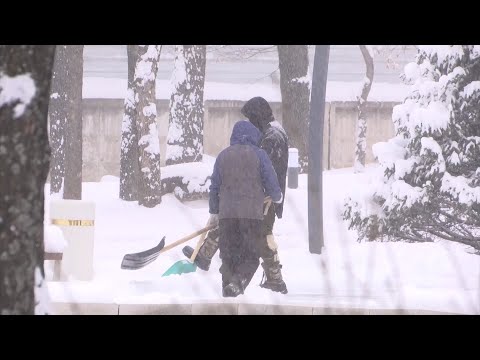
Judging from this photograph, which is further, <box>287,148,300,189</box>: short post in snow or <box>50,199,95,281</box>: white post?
<box>287,148,300,189</box>: short post in snow

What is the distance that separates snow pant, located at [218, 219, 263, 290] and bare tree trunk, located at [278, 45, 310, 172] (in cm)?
761

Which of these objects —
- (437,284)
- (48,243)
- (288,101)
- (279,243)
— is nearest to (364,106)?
(288,101)

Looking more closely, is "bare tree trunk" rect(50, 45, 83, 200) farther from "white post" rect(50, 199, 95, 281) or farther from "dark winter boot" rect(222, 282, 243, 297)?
"dark winter boot" rect(222, 282, 243, 297)

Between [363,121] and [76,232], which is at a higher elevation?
[363,121]

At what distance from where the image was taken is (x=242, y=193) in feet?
34.3

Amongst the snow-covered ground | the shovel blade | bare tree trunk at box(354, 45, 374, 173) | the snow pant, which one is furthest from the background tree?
bare tree trunk at box(354, 45, 374, 173)

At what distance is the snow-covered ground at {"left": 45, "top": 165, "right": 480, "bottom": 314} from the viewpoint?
10.6m

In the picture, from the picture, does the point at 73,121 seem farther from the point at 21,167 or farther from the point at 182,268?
the point at 21,167

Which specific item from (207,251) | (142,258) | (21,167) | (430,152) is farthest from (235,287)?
(21,167)

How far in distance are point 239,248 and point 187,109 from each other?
26.5 ft

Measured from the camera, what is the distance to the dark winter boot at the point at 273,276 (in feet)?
36.2

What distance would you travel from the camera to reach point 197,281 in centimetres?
1198

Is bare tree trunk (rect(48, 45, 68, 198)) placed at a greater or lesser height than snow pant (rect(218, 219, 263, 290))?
greater

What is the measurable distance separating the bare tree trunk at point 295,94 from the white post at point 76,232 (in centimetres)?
710
